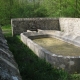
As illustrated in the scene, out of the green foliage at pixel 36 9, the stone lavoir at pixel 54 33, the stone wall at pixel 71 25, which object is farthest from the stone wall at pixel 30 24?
the green foliage at pixel 36 9

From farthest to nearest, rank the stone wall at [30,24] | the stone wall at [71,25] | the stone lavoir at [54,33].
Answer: the stone wall at [30,24]
the stone wall at [71,25]
the stone lavoir at [54,33]

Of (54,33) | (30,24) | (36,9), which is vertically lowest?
(54,33)

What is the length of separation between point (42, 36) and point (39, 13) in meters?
11.0

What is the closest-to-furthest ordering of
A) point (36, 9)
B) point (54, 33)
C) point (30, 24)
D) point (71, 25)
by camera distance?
point (54, 33), point (71, 25), point (30, 24), point (36, 9)

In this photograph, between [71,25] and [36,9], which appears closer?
[71,25]

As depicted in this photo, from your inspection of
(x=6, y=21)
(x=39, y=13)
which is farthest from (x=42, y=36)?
(x=39, y=13)

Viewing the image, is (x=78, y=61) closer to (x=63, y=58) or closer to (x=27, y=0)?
(x=63, y=58)

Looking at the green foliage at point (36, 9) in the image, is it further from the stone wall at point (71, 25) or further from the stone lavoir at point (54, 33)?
the stone wall at point (71, 25)

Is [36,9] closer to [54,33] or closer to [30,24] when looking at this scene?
[30,24]

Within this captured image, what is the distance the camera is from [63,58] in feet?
23.3

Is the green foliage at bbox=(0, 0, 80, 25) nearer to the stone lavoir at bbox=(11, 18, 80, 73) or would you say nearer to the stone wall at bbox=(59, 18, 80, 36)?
the stone lavoir at bbox=(11, 18, 80, 73)

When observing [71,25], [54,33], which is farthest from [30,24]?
[71,25]

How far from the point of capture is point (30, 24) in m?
17.8

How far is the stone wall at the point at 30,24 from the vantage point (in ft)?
57.1
